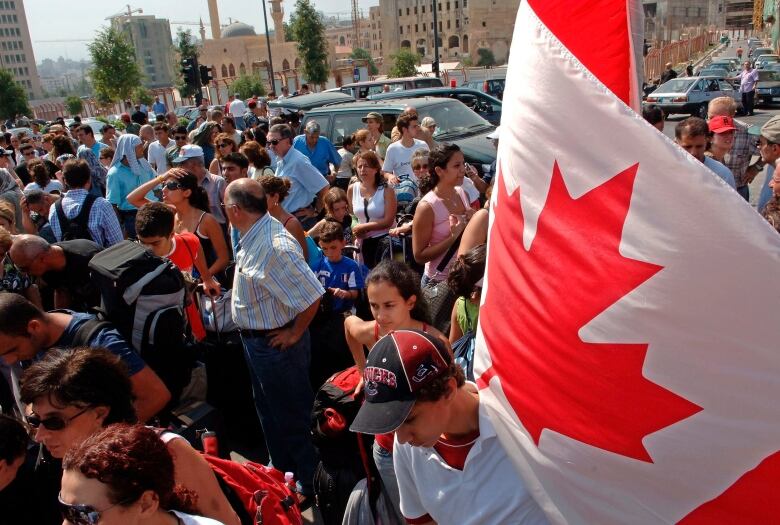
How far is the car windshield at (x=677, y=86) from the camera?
21.1 meters

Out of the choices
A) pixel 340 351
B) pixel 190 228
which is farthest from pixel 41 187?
pixel 340 351

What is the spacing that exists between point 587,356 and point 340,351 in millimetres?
2589

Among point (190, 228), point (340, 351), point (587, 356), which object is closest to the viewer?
point (587, 356)

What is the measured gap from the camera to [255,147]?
6617mm

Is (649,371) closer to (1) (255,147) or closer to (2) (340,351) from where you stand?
(2) (340,351)

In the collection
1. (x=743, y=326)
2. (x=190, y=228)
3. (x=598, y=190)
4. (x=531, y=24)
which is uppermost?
(x=531, y=24)

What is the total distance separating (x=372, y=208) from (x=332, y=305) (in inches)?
57.4

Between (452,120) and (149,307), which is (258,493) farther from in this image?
(452,120)

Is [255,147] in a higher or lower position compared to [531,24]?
lower

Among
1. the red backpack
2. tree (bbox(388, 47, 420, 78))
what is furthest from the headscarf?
tree (bbox(388, 47, 420, 78))

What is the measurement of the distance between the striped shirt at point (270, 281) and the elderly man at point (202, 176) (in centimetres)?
237

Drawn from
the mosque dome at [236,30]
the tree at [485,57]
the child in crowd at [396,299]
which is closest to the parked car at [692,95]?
the child in crowd at [396,299]

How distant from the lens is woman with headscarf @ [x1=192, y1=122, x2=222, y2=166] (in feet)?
28.6

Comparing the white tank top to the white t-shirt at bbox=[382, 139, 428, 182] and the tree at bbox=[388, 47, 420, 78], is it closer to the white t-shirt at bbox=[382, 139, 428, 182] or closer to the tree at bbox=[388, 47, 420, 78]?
the white t-shirt at bbox=[382, 139, 428, 182]
